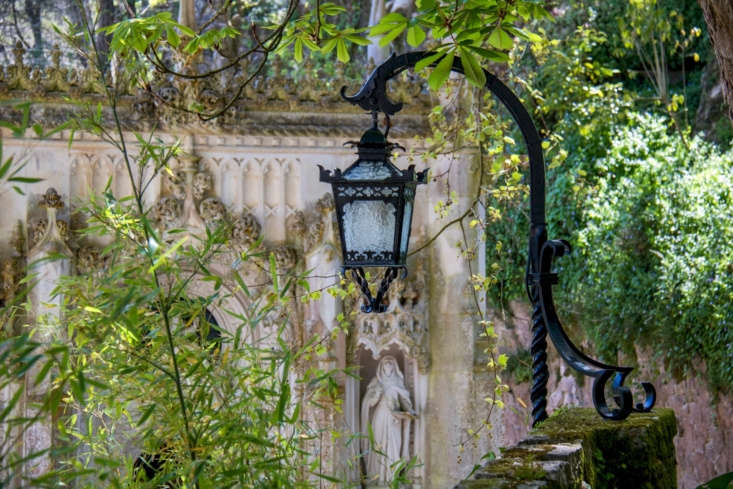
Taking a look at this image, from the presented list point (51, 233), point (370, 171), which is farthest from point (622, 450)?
point (51, 233)

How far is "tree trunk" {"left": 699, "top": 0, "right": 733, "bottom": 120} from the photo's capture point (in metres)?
3.48

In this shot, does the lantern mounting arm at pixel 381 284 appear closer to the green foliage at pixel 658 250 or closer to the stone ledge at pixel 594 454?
the stone ledge at pixel 594 454

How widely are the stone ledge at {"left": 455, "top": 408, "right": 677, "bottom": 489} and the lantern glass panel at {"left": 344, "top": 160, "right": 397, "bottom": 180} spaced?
1.11 m

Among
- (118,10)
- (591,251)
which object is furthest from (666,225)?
(118,10)

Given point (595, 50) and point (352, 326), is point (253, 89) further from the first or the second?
point (595, 50)

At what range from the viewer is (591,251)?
33.8 feet

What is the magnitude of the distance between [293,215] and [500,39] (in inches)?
157

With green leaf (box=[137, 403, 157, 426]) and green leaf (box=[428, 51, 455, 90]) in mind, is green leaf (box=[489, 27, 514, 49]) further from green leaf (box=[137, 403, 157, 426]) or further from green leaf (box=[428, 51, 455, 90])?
green leaf (box=[137, 403, 157, 426])

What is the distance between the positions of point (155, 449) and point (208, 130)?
177 inches

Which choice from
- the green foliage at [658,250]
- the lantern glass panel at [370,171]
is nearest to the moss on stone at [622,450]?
the lantern glass panel at [370,171]

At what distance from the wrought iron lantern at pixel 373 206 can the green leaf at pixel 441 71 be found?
91 cm

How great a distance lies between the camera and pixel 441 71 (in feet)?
9.84

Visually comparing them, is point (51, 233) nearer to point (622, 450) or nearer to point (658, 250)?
point (622, 450)

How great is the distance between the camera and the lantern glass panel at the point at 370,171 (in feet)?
13.0
